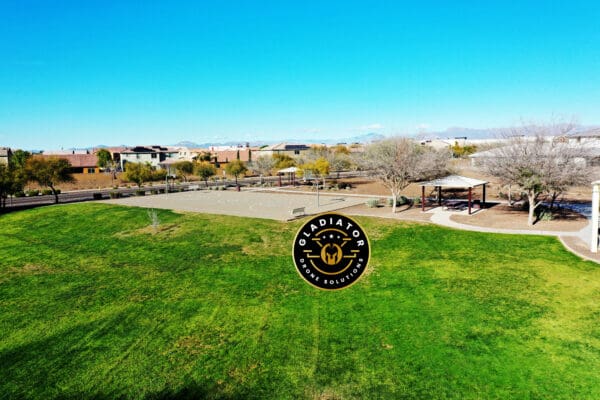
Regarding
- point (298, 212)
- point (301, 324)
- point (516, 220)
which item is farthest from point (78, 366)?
point (516, 220)

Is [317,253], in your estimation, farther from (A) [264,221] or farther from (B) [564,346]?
(A) [264,221]

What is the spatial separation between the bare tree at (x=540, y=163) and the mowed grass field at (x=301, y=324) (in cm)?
378

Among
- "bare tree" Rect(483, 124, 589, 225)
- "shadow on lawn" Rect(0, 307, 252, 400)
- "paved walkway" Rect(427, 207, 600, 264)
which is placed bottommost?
"shadow on lawn" Rect(0, 307, 252, 400)

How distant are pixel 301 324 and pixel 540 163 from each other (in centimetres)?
1739

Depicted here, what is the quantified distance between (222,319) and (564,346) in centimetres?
985

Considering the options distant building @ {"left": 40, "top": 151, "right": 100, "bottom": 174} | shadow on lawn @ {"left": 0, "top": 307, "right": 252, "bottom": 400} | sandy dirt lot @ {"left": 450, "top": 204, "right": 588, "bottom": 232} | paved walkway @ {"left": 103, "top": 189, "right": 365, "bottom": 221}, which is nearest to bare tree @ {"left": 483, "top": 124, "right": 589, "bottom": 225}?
sandy dirt lot @ {"left": 450, "top": 204, "right": 588, "bottom": 232}

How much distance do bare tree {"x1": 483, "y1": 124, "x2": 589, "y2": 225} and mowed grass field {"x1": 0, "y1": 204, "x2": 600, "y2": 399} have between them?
3.78 metres

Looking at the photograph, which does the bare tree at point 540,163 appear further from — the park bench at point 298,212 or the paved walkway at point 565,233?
the park bench at point 298,212

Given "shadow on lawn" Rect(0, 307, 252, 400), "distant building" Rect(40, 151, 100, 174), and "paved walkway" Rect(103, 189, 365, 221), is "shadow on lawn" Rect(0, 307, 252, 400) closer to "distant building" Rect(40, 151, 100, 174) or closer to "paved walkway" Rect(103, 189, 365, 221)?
"paved walkway" Rect(103, 189, 365, 221)

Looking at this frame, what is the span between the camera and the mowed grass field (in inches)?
372

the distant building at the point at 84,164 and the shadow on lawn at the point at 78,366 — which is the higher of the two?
the distant building at the point at 84,164

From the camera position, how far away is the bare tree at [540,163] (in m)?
21.4

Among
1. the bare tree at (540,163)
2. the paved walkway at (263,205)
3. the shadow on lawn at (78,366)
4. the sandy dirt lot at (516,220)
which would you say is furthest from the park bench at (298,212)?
the shadow on lawn at (78,366)

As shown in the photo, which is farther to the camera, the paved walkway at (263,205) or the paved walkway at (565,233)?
the paved walkway at (263,205)
